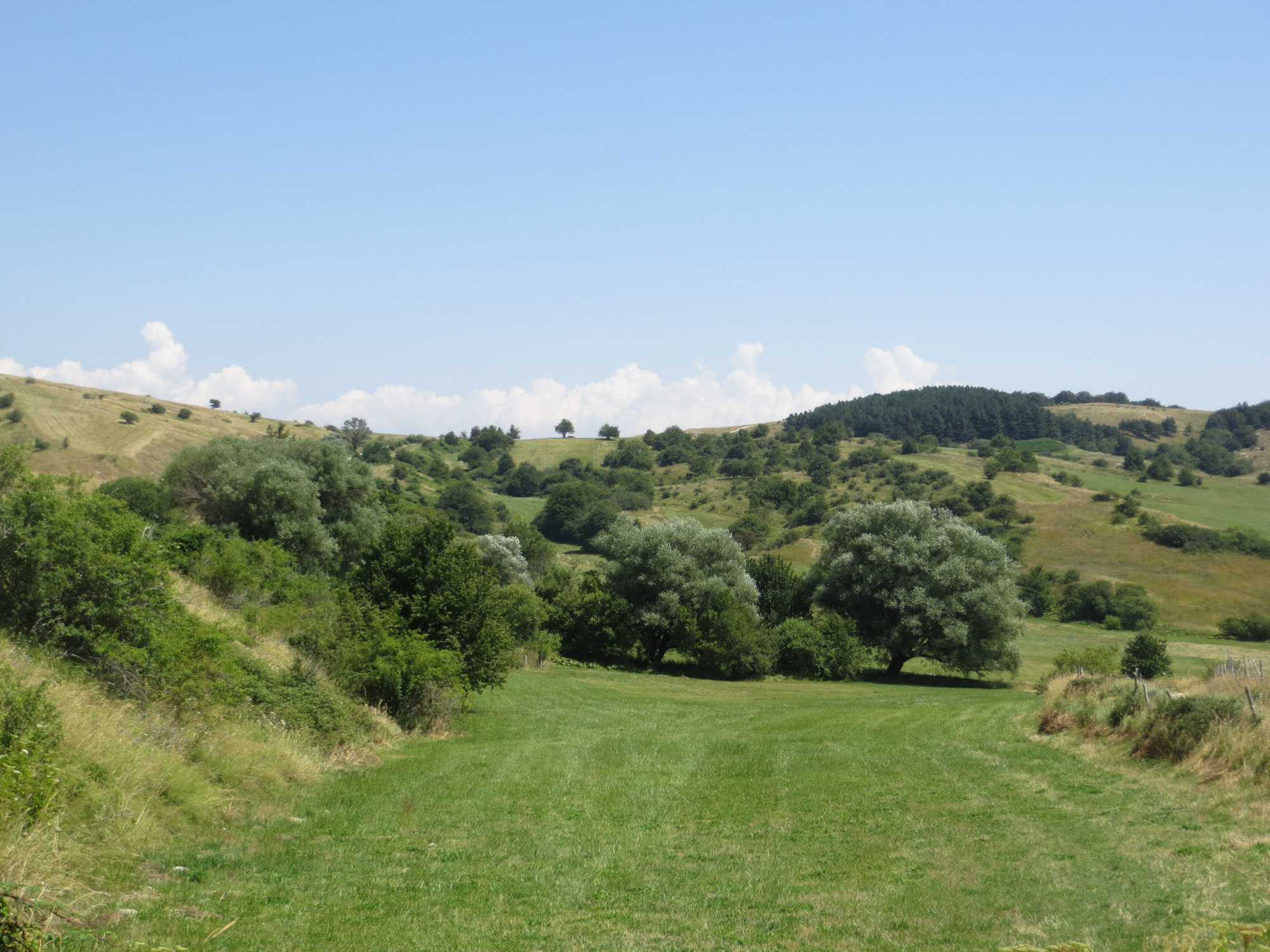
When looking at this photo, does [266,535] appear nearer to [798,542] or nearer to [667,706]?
[667,706]

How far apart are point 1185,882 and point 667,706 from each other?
28.4m

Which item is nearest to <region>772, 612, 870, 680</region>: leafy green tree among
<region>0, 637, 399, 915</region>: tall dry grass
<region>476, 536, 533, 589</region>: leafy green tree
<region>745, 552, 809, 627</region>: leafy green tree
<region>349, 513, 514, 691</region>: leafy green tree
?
<region>745, 552, 809, 627</region>: leafy green tree

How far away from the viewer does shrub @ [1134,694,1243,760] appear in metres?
17.2

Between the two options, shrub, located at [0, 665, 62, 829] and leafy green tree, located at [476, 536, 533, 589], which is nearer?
shrub, located at [0, 665, 62, 829]

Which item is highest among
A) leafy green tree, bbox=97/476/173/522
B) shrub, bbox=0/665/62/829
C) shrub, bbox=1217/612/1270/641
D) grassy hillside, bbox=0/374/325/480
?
grassy hillside, bbox=0/374/325/480

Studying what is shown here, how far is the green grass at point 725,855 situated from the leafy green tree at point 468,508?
328 ft

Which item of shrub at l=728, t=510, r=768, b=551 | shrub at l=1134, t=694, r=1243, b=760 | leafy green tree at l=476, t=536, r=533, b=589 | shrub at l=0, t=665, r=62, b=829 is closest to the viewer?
shrub at l=0, t=665, r=62, b=829

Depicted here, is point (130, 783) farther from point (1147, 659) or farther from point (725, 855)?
point (1147, 659)

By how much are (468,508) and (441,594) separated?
9735 cm

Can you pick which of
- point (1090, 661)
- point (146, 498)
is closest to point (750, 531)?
point (1090, 661)

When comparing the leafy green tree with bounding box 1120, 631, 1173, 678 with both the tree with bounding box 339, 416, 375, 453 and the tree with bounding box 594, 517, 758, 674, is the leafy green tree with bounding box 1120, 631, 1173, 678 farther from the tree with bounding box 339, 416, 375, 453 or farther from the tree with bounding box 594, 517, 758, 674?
the tree with bounding box 339, 416, 375, 453

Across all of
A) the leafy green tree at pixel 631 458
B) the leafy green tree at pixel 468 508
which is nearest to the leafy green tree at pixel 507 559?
the leafy green tree at pixel 468 508

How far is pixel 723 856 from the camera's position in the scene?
1235 centimetres

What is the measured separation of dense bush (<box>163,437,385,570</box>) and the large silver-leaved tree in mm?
29740
